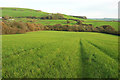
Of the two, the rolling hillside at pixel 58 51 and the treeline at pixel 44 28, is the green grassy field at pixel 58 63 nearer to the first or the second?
the rolling hillside at pixel 58 51

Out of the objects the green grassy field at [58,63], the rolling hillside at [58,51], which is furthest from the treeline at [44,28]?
the green grassy field at [58,63]

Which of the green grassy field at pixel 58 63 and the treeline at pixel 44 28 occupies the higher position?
the treeline at pixel 44 28

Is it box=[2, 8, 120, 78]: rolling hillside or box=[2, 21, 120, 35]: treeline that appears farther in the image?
box=[2, 21, 120, 35]: treeline

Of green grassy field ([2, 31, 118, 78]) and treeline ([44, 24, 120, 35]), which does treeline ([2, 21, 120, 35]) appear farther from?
green grassy field ([2, 31, 118, 78])

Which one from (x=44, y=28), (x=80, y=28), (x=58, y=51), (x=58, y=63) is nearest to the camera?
(x=58, y=63)

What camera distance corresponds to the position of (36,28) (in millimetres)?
83938

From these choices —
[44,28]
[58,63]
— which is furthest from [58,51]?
[44,28]

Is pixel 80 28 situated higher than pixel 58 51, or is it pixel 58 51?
pixel 80 28

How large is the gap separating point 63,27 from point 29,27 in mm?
32255

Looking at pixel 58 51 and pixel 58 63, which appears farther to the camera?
pixel 58 51

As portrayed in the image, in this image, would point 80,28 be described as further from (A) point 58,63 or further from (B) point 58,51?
(A) point 58,63

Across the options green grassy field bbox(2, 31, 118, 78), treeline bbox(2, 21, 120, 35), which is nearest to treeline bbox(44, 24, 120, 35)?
treeline bbox(2, 21, 120, 35)

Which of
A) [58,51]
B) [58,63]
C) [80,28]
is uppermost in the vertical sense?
[80,28]

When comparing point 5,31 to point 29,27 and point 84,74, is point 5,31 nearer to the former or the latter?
point 29,27
